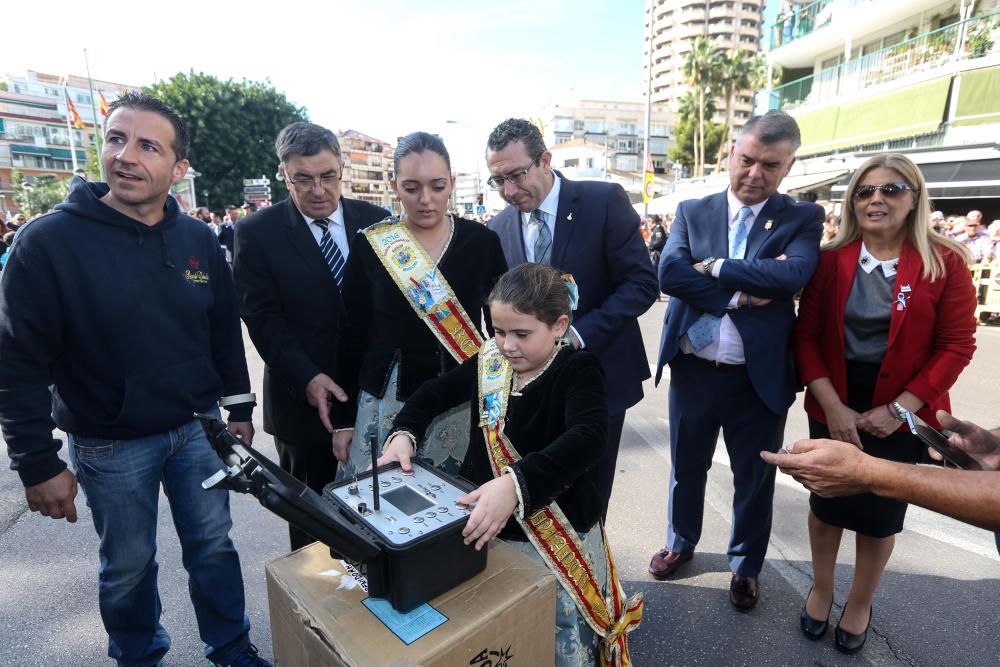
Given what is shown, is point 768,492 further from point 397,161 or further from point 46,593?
point 46,593

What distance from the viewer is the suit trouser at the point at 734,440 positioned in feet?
8.29

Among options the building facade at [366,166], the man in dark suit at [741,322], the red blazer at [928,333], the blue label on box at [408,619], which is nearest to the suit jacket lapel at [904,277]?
the red blazer at [928,333]

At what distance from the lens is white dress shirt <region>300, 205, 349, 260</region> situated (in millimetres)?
2518

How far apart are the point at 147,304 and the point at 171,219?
355 mm

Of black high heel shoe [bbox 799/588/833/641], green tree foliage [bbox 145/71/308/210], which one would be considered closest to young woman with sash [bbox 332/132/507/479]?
black high heel shoe [bbox 799/588/833/641]

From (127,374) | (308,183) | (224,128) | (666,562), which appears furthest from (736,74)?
(127,374)

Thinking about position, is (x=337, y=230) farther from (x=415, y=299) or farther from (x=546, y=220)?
(x=546, y=220)

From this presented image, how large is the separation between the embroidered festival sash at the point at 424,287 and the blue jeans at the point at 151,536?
37.8 inches

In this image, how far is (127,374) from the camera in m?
1.91

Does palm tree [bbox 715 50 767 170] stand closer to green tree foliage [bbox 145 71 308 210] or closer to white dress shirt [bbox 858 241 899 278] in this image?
green tree foliage [bbox 145 71 308 210]

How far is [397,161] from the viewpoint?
7.29 feet

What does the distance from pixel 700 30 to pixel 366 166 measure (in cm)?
6320

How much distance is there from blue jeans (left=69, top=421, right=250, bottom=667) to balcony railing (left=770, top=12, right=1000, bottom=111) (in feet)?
57.5

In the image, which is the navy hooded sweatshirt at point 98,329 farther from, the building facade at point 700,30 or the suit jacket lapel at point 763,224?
the building facade at point 700,30
